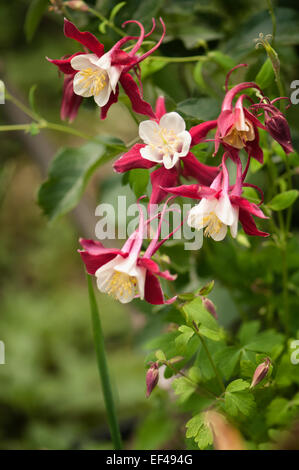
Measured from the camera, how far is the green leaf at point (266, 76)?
447 millimetres

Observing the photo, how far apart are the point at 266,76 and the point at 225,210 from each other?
0.15 metres

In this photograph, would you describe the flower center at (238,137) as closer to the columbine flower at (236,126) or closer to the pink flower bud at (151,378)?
the columbine flower at (236,126)

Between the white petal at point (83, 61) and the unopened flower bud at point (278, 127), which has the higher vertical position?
the white petal at point (83, 61)

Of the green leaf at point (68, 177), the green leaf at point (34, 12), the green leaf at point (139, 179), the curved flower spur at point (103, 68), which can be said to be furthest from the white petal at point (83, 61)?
the green leaf at point (34, 12)

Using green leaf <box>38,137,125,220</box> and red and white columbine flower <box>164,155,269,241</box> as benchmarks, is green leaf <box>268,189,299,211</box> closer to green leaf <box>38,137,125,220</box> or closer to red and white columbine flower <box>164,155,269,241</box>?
red and white columbine flower <box>164,155,269,241</box>

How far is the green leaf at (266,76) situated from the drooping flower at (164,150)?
7 centimetres

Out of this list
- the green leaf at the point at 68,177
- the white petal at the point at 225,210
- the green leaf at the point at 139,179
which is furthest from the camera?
the green leaf at the point at 68,177

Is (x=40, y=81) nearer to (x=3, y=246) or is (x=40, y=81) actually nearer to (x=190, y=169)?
(x=3, y=246)

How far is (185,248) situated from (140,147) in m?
0.21

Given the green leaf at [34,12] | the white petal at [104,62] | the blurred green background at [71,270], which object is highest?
the green leaf at [34,12]

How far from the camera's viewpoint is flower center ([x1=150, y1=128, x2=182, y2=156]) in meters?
0.41

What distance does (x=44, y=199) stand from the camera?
0.67 metres

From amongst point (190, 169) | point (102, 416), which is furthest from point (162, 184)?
point (102, 416)

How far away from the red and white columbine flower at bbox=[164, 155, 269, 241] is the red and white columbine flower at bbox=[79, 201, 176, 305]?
35 mm
